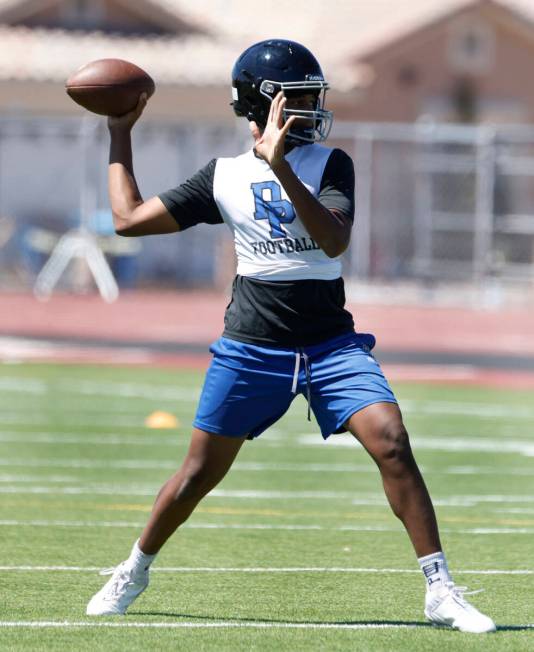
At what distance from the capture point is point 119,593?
255 inches

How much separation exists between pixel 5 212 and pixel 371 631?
2694 cm

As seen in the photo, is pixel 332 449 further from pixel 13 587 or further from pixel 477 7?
pixel 477 7

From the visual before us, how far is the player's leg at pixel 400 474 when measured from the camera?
6148mm

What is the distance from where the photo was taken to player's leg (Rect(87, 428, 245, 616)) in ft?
Result: 21.2

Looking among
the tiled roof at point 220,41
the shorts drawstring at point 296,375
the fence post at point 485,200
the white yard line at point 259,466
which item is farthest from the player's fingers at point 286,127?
the tiled roof at point 220,41

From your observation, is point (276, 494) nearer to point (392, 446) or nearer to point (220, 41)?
point (392, 446)

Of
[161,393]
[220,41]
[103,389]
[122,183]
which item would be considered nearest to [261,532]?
[122,183]

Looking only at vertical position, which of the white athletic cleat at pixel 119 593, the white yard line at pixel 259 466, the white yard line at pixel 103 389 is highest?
the white athletic cleat at pixel 119 593

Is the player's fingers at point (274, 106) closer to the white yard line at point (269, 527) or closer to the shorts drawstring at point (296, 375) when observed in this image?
the shorts drawstring at point (296, 375)

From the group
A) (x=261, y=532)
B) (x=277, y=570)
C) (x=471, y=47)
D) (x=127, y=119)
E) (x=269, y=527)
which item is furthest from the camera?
(x=471, y=47)

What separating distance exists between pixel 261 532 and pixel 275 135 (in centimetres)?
321

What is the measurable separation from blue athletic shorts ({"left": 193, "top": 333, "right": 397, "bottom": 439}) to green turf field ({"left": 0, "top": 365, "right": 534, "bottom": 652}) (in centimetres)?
78

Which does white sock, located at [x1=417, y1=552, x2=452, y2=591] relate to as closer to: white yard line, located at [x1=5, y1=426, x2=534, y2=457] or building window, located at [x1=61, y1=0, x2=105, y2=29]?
white yard line, located at [x1=5, y1=426, x2=534, y2=457]

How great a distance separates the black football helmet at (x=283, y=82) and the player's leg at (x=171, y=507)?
1209mm
